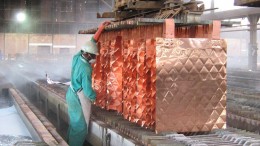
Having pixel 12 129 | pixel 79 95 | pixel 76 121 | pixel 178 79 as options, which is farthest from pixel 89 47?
pixel 12 129

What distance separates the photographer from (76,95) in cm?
553

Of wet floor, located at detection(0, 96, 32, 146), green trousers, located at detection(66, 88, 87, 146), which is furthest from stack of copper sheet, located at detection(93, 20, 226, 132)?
wet floor, located at detection(0, 96, 32, 146)

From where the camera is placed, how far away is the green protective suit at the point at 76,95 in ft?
17.6

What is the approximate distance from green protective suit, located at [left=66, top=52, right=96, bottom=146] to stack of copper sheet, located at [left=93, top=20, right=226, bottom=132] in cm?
72

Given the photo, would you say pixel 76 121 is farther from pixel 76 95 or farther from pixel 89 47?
pixel 89 47

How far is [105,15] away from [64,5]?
23.7 m

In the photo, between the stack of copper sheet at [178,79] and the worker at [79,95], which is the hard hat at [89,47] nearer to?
the worker at [79,95]

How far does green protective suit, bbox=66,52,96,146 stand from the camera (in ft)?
17.6

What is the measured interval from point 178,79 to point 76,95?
5.73 feet

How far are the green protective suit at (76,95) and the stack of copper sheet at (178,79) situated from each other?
0.72 metres

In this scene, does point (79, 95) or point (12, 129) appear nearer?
point (79, 95)

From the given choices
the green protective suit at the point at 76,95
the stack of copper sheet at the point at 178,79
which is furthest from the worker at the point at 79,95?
the stack of copper sheet at the point at 178,79

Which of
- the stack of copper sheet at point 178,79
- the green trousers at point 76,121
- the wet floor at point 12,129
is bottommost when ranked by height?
the wet floor at point 12,129

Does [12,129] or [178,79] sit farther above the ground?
[178,79]
